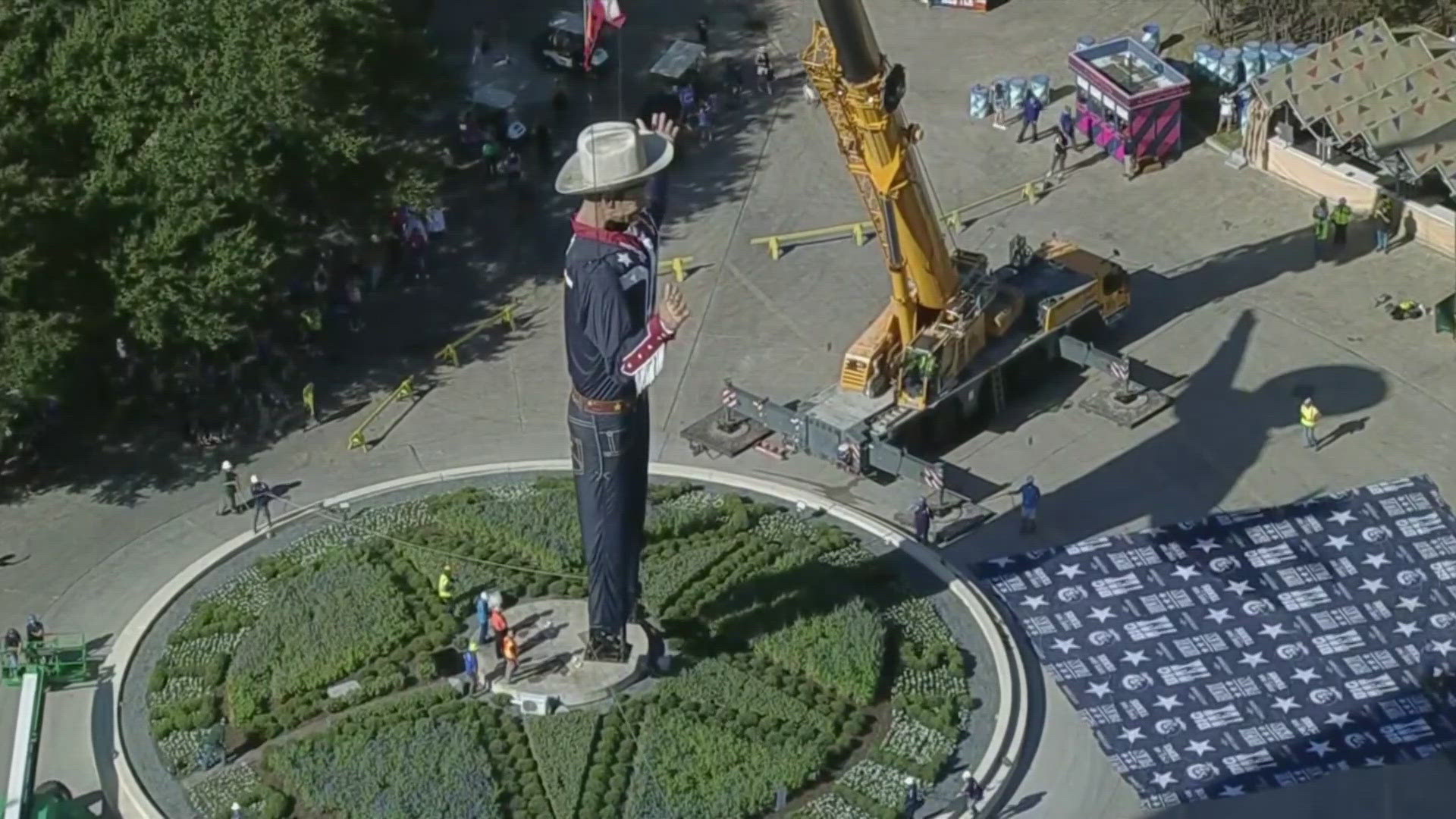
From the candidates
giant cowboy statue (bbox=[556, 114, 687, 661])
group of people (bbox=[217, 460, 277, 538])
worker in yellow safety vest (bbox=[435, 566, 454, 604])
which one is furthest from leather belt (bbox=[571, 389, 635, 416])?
group of people (bbox=[217, 460, 277, 538])

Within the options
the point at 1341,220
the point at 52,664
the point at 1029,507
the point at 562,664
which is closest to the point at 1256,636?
the point at 1029,507

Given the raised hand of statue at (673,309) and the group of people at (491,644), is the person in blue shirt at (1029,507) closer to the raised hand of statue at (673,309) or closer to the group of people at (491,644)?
the group of people at (491,644)

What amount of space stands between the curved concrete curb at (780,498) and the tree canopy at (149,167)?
6.14m

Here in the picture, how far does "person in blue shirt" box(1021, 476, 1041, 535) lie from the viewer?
60094 millimetres

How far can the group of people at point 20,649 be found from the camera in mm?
56562

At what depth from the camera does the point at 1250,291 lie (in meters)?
70.9

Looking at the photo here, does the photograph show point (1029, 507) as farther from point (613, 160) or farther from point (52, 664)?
point (52, 664)

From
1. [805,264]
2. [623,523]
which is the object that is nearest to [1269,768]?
[623,523]

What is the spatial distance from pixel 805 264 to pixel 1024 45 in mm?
17856

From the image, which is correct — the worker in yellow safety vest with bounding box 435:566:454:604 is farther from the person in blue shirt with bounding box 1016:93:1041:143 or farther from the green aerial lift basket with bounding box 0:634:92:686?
the person in blue shirt with bounding box 1016:93:1041:143

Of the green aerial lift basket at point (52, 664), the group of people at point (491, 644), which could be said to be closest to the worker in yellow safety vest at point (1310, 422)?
the group of people at point (491, 644)

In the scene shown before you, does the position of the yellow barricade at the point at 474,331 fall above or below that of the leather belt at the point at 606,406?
below

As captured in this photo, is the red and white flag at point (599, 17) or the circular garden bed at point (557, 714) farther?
the red and white flag at point (599, 17)

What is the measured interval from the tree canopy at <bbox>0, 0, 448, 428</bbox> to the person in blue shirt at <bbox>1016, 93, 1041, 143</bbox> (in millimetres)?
24086
